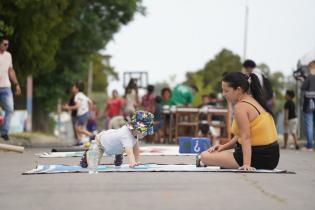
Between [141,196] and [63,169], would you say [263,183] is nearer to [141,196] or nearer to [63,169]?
[141,196]

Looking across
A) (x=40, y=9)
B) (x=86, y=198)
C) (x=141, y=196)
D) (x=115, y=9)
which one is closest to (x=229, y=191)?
(x=141, y=196)

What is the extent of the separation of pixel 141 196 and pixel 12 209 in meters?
1.33

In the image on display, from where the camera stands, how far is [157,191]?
889 centimetres

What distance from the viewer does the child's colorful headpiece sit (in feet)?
37.4

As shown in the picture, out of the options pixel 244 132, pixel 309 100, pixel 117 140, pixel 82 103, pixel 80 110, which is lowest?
pixel 117 140

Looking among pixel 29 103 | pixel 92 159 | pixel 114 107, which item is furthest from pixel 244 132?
pixel 29 103

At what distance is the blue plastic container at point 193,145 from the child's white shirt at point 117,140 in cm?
459

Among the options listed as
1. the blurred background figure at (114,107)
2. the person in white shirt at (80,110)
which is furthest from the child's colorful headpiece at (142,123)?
the blurred background figure at (114,107)

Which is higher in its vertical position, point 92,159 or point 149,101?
point 149,101

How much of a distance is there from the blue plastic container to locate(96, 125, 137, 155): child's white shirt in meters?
4.59

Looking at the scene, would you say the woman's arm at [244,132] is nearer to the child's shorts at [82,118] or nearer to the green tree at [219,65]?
the child's shorts at [82,118]

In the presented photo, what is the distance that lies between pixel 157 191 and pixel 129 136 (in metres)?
2.71

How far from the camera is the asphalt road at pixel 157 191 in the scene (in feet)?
25.8

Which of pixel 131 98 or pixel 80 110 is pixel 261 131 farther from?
pixel 131 98
